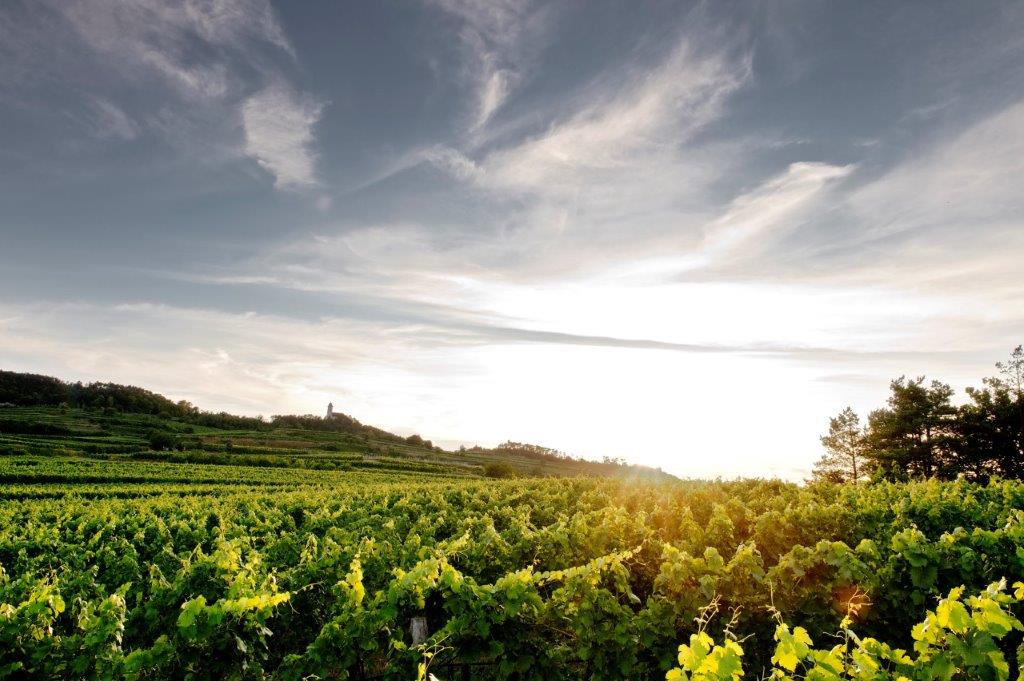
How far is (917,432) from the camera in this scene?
4853 cm

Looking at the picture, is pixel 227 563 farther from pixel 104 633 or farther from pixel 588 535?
pixel 588 535

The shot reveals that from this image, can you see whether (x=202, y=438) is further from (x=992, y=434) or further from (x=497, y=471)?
(x=992, y=434)

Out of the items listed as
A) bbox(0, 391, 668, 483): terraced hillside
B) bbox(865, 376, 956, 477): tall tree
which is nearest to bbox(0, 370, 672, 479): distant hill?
bbox(0, 391, 668, 483): terraced hillside

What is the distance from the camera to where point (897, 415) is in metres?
48.1

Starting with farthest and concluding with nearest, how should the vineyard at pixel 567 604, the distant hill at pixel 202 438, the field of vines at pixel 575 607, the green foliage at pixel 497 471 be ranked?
the green foliage at pixel 497 471 → the distant hill at pixel 202 438 → the vineyard at pixel 567 604 → the field of vines at pixel 575 607

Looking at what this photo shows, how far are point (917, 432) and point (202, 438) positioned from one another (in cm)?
8474

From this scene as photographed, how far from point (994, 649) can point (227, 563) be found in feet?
28.0

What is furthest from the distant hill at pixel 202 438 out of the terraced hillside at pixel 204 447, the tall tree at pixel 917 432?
the tall tree at pixel 917 432

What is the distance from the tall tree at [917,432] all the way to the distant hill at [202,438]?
21.7 m

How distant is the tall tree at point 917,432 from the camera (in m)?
46.1

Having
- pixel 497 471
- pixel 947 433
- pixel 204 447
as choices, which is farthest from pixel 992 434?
pixel 204 447

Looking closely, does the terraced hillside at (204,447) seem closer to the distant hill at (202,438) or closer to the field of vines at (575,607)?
the distant hill at (202,438)

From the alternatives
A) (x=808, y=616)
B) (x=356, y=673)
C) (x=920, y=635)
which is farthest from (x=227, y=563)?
(x=808, y=616)

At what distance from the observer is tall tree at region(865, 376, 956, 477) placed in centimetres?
4606
